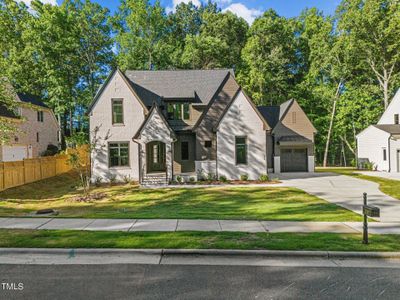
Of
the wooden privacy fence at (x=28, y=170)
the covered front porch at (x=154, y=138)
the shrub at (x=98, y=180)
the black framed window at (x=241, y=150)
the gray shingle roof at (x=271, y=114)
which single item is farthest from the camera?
the gray shingle roof at (x=271, y=114)

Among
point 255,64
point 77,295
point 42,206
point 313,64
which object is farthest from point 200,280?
point 313,64

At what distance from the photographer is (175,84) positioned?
23188mm

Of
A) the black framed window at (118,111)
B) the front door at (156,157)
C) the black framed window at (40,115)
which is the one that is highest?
the black framed window at (40,115)

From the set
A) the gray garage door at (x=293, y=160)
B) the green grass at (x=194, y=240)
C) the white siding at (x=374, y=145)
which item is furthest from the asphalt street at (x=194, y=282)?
the white siding at (x=374, y=145)

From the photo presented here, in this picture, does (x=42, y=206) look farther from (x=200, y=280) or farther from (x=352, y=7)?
(x=352, y=7)

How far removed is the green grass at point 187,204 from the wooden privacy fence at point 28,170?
718 mm

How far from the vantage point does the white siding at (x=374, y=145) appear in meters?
26.8

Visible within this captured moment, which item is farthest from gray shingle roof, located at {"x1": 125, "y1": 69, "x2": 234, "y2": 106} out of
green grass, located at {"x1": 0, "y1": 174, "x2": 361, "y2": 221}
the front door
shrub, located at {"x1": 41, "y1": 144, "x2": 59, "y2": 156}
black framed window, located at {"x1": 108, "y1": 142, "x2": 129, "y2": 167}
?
shrub, located at {"x1": 41, "y1": 144, "x2": 59, "y2": 156}

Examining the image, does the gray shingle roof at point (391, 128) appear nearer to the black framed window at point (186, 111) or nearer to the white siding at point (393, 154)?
the white siding at point (393, 154)

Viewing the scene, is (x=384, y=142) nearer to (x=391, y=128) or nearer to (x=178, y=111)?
(x=391, y=128)

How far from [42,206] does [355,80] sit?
40856 mm

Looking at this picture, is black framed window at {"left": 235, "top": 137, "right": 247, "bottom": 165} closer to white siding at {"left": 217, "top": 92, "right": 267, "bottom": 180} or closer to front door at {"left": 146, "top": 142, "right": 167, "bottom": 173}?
white siding at {"left": 217, "top": 92, "right": 267, "bottom": 180}

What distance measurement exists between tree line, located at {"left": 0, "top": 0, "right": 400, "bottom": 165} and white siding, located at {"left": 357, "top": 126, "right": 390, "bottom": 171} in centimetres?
615

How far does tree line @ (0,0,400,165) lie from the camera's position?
3394 cm
